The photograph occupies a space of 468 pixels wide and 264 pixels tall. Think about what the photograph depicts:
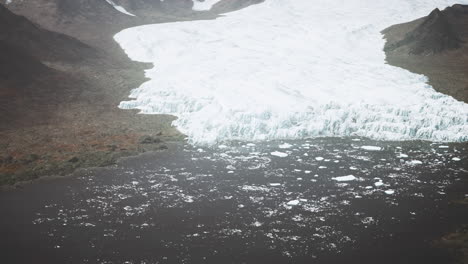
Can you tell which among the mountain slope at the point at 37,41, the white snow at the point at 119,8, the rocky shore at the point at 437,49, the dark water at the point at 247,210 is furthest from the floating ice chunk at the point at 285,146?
the white snow at the point at 119,8

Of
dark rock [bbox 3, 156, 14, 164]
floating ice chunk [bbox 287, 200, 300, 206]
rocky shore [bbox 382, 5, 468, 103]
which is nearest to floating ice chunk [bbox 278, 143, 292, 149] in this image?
floating ice chunk [bbox 287, 200, 300, 206]

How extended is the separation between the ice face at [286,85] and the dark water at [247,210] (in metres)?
4.62

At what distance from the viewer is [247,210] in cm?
1855

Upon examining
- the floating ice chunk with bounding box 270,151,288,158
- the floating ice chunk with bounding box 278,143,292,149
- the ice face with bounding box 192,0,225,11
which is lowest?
the floating ice chunk with bounding box 270,151,288,158

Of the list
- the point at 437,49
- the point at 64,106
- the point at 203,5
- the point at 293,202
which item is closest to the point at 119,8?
the point at 203,5

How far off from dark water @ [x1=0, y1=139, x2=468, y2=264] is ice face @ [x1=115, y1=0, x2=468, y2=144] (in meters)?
4.62

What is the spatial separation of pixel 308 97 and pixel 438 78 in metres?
15.4

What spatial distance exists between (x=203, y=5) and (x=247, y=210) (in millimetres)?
115041

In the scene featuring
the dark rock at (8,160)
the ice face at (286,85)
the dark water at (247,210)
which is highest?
the ice face at (286,85)

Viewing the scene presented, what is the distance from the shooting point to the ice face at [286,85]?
31.1 m

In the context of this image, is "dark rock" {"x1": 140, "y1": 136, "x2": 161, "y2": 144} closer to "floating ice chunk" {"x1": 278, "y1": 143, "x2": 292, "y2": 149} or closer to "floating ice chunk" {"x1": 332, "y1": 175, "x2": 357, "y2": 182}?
"floating ice chunk" {"x1": 278, "y1": 143, "x2": 292, "y2": 149}

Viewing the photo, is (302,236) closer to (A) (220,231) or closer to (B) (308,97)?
(A) (220,231)

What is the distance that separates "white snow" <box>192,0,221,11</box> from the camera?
119 metres

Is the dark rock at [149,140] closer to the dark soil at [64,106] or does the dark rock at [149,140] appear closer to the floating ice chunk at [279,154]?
the dark soil at [64,106]
